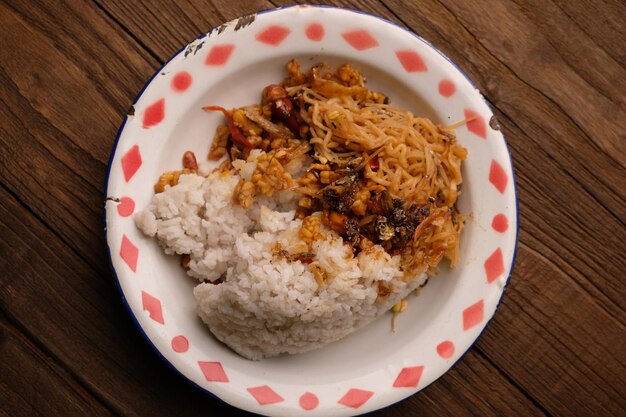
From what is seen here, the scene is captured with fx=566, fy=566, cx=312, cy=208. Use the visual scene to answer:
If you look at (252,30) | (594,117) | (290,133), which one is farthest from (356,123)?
(594,117)

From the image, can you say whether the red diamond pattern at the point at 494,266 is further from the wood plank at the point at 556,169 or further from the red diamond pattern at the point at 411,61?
the red diamond pattern at the point at 411,61

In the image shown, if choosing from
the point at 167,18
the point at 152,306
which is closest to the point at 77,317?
the point at 152,306

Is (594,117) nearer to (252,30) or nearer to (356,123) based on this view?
(356,123)

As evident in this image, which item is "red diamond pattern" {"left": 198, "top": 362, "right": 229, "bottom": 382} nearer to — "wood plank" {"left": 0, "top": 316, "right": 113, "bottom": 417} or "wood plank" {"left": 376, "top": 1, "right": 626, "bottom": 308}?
"wood plank" {"left": 0, "top": 316, "right": 113, "bottom": 417}

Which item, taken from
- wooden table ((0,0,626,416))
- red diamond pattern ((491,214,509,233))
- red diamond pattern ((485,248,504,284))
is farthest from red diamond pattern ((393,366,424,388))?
red diamond pattern ((491,214,509,233))

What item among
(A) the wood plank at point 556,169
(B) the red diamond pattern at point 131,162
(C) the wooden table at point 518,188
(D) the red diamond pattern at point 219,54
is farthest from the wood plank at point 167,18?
(A) the wood plank at point 556,169

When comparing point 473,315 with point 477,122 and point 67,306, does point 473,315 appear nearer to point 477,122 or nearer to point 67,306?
A: point 477,122

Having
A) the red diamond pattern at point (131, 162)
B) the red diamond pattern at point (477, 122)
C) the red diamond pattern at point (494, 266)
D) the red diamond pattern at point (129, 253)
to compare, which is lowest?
the red diamond pattern at point (494, 266)
